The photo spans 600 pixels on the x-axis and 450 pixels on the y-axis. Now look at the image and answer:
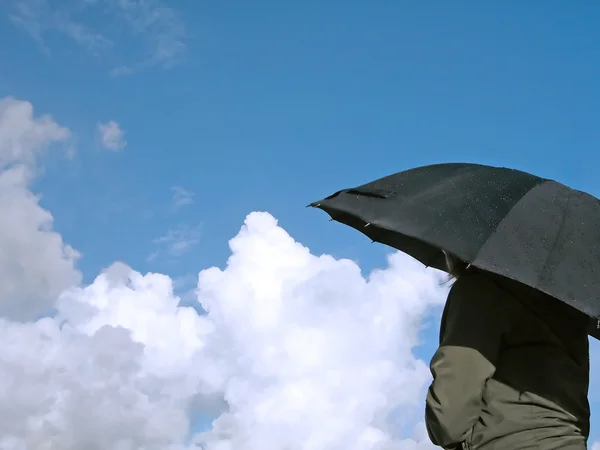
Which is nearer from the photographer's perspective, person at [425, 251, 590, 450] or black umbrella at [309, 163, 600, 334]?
person at [425, 251, 590, 450]

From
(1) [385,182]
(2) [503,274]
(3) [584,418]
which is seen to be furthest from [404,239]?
(3) [584,418]

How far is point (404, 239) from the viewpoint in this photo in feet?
17.5

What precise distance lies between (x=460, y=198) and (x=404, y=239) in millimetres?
1031

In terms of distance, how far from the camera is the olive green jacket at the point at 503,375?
351 centimetres

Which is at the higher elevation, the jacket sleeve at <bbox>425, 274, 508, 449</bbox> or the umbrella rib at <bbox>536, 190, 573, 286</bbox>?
the umbrella rib at <bbox>536, 190, 573, 286</bbox>

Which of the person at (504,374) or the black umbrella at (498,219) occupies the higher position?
the black umbrella at (498,219)

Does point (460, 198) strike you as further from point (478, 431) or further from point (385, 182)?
point (478, 431)

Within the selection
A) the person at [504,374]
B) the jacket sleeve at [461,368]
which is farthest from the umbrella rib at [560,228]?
the jacket sleeve at [461,368]

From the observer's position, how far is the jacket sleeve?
138 inches

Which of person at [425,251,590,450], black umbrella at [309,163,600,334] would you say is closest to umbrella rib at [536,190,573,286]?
black umbrella at [309,163,600,334]

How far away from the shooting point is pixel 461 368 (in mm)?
3512

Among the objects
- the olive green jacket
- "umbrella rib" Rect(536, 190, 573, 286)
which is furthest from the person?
"umbrella rib" Rect(536, 190, 573, 286)

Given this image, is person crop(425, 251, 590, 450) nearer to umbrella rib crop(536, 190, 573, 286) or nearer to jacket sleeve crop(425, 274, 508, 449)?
jacket sleeve crop(425, 274, 508, 449)

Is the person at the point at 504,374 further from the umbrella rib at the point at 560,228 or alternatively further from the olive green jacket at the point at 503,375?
the umbrella rib at the point at 560,228
